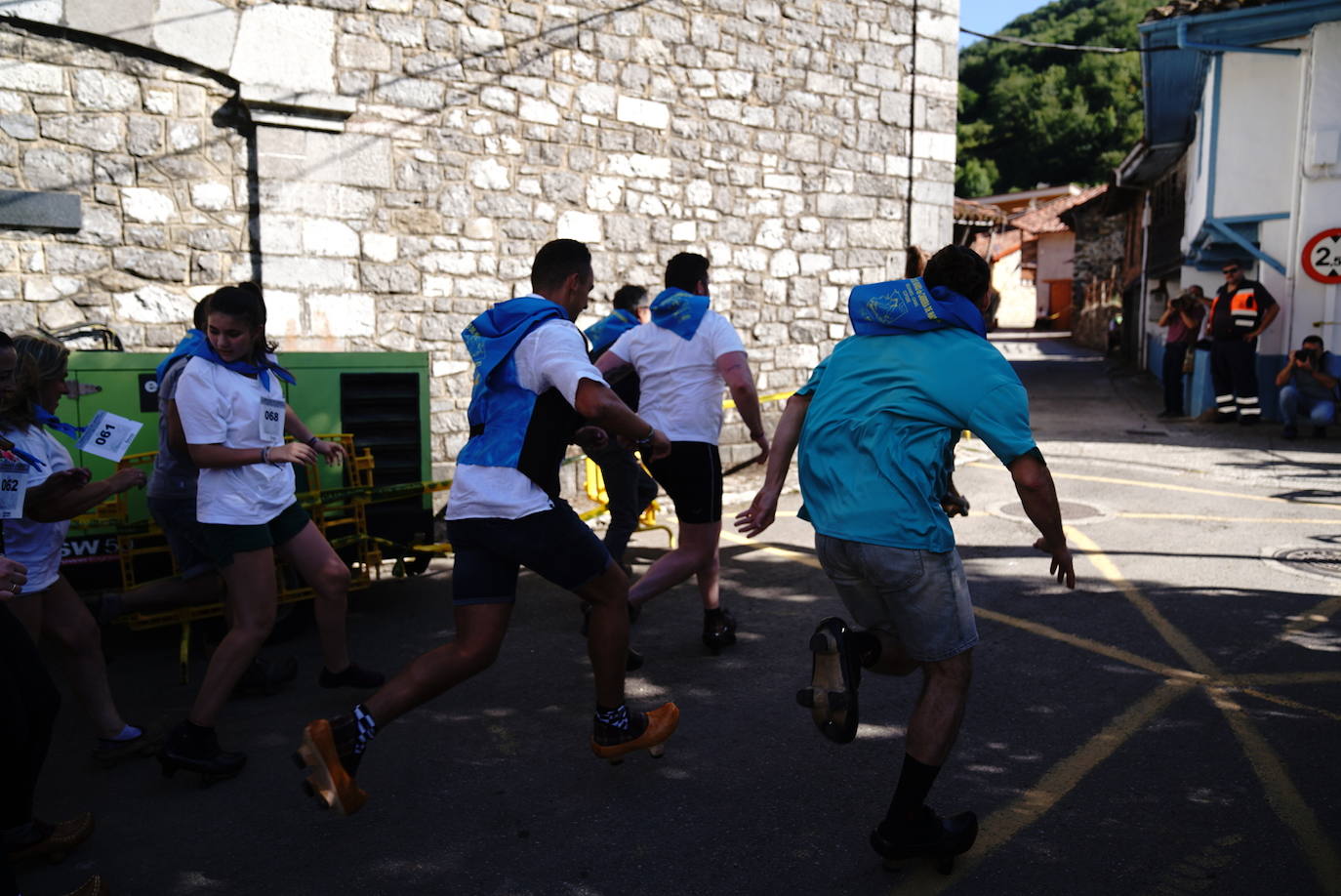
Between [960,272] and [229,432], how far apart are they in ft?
8.51

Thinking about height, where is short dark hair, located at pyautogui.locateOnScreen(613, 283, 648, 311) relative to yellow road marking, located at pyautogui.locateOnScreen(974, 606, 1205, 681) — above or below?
above

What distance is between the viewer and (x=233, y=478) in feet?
12.3

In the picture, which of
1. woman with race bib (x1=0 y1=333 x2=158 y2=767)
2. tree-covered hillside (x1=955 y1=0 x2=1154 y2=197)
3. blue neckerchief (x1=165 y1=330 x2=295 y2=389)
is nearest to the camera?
woman with race bib (x1=0 y1=333 x2=158 y2=767)

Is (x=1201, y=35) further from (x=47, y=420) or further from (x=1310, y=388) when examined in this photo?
(x=47, y=420)

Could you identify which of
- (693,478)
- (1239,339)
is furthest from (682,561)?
(1239,339)

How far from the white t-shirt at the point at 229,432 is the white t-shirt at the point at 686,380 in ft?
5.68

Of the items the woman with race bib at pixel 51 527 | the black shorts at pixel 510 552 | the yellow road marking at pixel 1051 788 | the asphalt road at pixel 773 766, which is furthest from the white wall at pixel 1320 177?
the woman with race bib at pixel 51 527

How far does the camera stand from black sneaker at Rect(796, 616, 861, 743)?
9.89 feet

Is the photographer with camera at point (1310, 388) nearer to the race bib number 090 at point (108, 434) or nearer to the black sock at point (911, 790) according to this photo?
the black sock at point (911, 790)

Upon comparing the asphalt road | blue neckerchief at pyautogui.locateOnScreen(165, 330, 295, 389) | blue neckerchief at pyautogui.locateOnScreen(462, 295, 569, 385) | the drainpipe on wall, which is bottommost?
the asphalt road

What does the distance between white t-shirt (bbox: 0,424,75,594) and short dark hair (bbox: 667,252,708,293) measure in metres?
2.76

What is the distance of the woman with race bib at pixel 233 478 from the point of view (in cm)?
367

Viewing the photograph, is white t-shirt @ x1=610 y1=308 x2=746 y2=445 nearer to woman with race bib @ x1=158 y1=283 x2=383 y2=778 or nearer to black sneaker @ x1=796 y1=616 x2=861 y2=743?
woman with race bib @ x1=158 y1=283 x2=383 y2=778

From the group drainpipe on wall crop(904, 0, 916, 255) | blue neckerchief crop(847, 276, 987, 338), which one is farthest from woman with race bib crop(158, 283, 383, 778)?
drainpipe on wall crop(904, 0, 916, 255)
